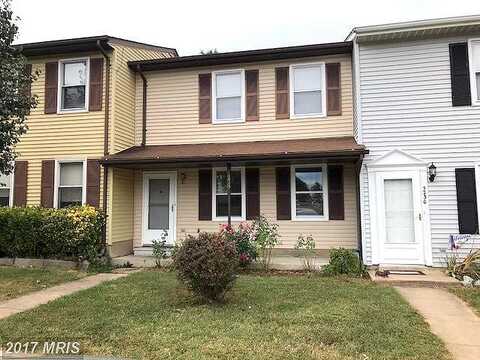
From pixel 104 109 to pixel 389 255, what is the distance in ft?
26.9

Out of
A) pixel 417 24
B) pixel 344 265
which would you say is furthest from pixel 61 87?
pixel 417 24

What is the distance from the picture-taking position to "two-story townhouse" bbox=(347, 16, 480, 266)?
368 inches

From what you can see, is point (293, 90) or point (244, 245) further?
point (293, 90)

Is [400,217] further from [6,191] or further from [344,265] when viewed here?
[6,191]

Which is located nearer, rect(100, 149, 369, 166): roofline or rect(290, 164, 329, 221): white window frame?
rect(100, 149, 369, 166): roofline

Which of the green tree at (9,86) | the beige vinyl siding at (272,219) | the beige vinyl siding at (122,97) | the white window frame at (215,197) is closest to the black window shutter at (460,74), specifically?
the beige vinyl siding at (272,219)

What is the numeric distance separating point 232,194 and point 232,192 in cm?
6

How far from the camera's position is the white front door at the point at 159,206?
11.9m

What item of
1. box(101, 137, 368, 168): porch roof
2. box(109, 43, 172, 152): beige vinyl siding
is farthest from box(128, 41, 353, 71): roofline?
box(101, 137, 368, 168): porch roof

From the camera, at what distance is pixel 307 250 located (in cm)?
1020

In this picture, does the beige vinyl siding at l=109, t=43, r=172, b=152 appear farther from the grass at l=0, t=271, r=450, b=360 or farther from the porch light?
the porch light

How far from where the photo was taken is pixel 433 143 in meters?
9.54

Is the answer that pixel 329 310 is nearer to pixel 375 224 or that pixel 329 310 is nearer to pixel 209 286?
pixel 209 286

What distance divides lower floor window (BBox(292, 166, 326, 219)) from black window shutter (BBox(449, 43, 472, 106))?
3.62 meters
